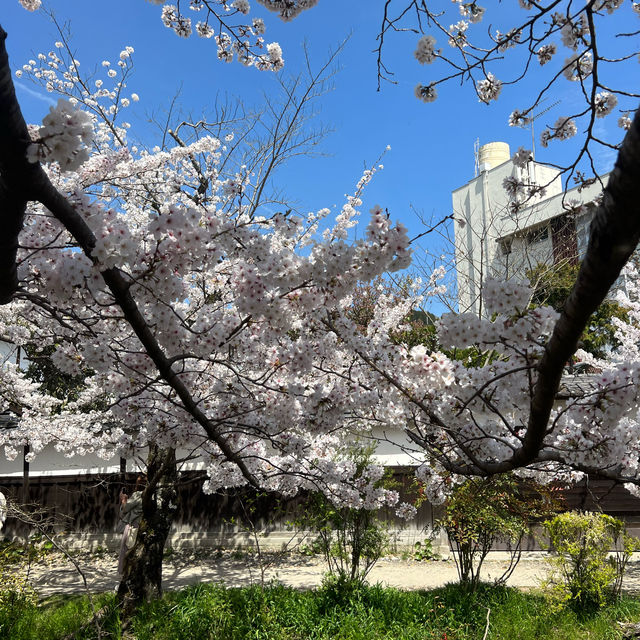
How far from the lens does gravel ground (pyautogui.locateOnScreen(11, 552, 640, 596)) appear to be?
27.8 feet

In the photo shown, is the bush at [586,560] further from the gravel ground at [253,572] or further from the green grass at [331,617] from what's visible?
the gravel ground at [253,572]

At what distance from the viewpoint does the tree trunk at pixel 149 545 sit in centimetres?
604

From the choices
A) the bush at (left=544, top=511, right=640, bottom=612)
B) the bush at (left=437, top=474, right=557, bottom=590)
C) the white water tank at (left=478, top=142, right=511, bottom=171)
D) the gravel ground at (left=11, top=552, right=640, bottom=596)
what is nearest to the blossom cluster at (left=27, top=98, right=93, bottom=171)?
the bush at (left=437, top=474, right=557, bottom=590)

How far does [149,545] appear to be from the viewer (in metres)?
6.34

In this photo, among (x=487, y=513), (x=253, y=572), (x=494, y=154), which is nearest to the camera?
(x=487, y=513)

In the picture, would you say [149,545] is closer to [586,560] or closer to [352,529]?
[352,529]

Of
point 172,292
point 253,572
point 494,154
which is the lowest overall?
point 253,572

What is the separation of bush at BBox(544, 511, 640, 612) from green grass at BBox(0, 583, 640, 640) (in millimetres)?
207

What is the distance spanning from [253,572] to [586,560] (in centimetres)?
593

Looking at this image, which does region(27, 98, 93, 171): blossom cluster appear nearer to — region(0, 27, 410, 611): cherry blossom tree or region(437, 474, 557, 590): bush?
region(0, 27, 410, 611): cherry blossom tree

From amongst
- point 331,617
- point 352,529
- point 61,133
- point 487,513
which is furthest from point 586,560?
point 61,133

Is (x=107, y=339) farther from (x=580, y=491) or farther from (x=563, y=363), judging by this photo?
(x=580, y=491)

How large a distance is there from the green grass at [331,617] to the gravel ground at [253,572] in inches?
74.2

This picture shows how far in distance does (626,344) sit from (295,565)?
735 cm
